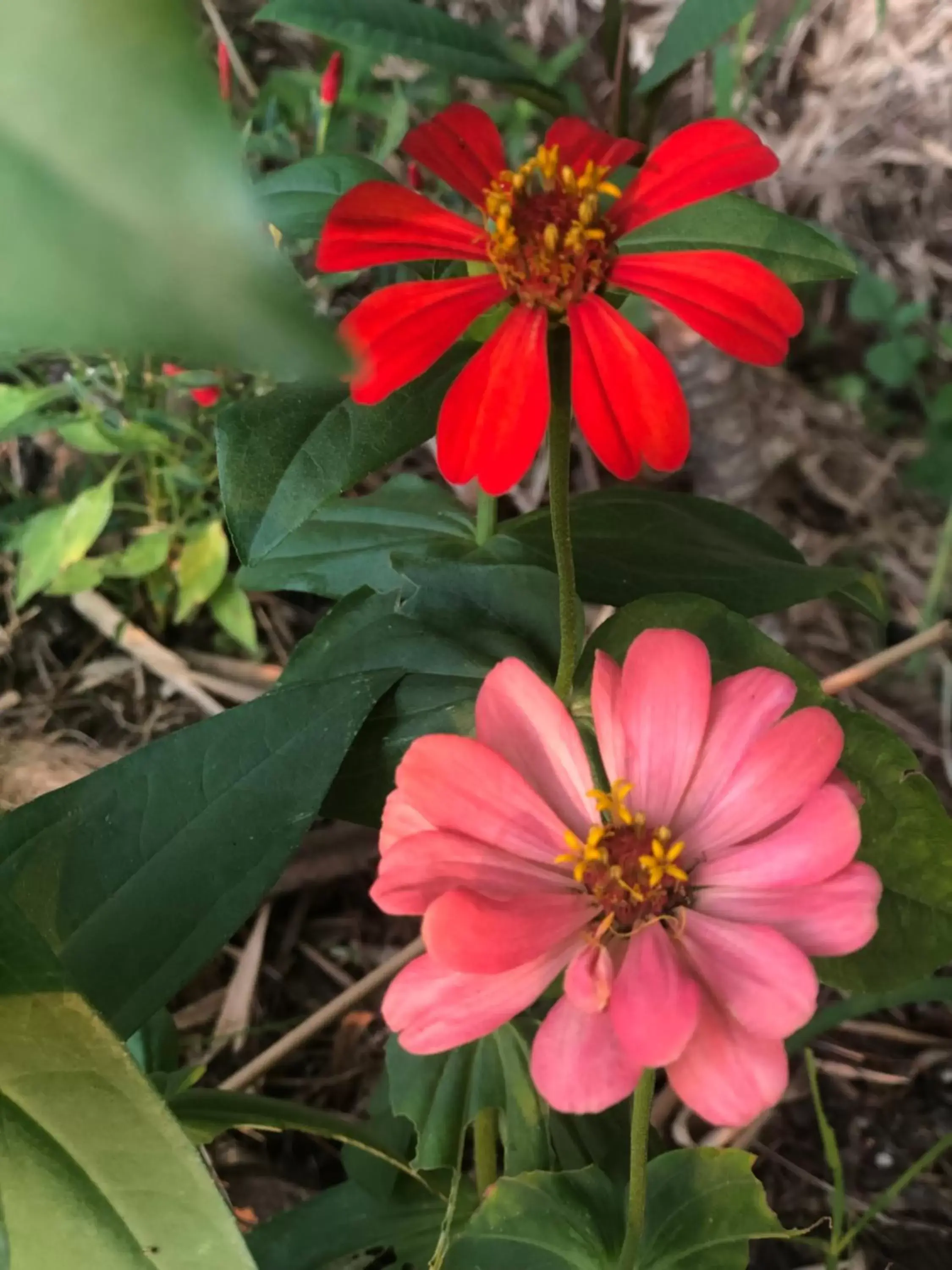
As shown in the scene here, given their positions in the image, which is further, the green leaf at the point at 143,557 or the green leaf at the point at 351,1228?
the green leaf at the point at 143,557

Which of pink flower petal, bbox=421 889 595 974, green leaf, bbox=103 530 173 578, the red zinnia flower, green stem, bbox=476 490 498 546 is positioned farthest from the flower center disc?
green leaf, bbox=103 530 173 578

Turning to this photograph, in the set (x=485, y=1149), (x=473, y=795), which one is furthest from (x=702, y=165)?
(x=485, y=1149)

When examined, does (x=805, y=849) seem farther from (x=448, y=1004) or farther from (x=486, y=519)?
(x=486, y=519)

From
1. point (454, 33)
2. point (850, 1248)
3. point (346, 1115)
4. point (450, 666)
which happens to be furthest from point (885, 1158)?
point (454, 33)

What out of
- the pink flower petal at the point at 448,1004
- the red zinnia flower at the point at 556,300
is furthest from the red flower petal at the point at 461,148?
the pink flower petal at the point at 448,1004

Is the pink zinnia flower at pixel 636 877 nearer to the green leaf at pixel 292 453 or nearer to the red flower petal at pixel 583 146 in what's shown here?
the green leaf at pixel 292 453

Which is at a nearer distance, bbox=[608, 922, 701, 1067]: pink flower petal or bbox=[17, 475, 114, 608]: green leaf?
bbox=[608, 922, 701, 1067]: pink flower petal

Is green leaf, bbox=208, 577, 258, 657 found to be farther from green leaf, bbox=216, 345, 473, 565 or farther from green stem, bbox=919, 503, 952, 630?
Result: green stem, bbox=919, 503, 952, 630

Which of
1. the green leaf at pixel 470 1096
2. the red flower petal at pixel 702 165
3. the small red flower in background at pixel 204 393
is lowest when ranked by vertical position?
the green leaf at pixel 470 1096
